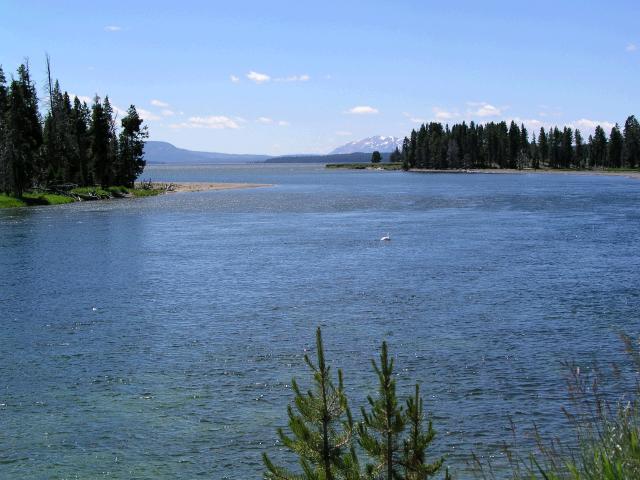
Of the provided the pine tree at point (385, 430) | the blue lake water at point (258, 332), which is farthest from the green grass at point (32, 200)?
the pine tree at point (385, 430)

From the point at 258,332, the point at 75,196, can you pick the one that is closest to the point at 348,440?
the point at 258,332

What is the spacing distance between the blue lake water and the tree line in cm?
4469

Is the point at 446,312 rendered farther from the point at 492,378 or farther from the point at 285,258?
the point at 285,258

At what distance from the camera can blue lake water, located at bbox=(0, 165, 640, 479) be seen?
1722 cm

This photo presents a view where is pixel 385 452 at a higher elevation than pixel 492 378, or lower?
higher

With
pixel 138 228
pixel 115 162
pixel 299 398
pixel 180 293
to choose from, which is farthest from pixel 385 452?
pixel 115 162

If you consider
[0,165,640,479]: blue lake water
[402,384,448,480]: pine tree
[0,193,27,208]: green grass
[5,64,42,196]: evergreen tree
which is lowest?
[0,165,640,479]: blue lake water

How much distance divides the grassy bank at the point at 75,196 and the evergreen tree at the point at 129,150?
148 inches

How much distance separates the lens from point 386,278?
39156 mm

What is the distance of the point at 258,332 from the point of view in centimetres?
2700

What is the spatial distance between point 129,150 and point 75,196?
933 inches

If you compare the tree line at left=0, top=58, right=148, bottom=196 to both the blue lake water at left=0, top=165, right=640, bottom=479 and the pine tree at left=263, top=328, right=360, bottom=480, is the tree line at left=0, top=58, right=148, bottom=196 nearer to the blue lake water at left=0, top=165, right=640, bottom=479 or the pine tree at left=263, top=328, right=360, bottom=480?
the blue lake water at left=0, top=165, right=640, bottom=479

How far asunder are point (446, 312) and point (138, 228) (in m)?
46.4

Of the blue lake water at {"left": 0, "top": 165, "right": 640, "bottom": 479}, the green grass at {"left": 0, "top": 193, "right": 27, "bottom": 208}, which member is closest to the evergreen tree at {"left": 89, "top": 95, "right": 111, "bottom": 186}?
the green grass at {"left": 0, "top": 193, "right": 27, "bottom": 208}
